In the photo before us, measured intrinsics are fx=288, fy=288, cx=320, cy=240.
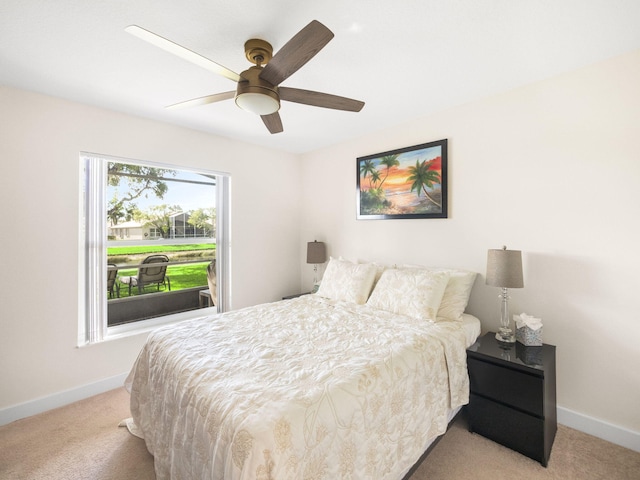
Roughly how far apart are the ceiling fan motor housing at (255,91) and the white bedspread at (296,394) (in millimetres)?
1464

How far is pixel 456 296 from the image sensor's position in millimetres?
2363

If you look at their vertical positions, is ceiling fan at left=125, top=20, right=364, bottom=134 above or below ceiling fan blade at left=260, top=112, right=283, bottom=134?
above

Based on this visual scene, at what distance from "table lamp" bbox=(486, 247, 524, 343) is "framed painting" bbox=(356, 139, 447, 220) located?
2.39 ft

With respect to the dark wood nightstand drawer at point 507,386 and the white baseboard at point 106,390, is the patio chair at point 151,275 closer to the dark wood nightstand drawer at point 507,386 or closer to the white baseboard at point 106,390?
the white baseboard at point 106,390

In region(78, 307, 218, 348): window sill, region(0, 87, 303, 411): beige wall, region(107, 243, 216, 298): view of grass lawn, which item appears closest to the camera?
region(0, 87, 303, 411): beige wall

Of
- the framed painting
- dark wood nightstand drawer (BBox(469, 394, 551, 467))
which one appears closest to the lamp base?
dark wood nightstand drawer (BBox(469, 394, 551, 467))

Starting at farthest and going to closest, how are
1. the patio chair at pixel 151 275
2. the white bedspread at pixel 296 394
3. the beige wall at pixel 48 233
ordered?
1. the patio chair at pixel 151 275
2. the beige wall at pixel 48 233
3. the white bedspread at pixel 296 394

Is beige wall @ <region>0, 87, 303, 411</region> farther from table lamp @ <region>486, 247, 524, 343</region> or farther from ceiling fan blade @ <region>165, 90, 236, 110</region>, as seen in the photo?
table lamp @ <region>486, 247, 524, 343</region>

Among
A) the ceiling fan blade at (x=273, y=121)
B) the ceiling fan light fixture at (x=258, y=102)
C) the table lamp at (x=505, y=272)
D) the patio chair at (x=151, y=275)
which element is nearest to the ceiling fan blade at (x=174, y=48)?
the ceiling fan light fixture at (x=258, y=102)

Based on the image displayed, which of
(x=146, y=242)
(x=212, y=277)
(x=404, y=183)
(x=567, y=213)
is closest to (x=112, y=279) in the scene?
(x=146, y=242)

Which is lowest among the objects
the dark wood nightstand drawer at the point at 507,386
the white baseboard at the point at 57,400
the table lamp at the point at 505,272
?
the white baseboard at the point at 57,400

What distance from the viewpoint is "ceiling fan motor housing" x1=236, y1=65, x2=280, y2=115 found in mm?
1603

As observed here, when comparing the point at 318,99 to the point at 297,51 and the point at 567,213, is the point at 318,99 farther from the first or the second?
the point at 567,213

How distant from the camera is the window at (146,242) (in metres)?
2.65
